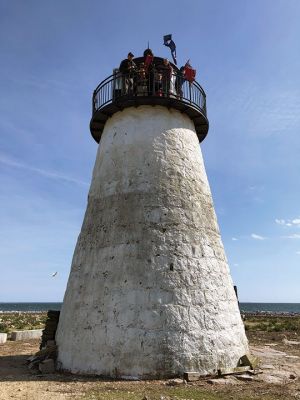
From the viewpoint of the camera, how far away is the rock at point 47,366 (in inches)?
416

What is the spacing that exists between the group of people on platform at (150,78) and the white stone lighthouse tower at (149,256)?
Answer: 4 cm

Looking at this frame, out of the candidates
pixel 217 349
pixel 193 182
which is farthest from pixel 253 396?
pixel 193 182

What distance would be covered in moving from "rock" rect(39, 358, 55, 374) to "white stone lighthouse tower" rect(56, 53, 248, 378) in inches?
18.1

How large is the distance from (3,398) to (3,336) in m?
12.0

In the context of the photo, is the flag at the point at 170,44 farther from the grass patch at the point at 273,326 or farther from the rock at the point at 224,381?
the grass patch at the point at 273,326

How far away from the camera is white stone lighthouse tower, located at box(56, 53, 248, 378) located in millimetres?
9672

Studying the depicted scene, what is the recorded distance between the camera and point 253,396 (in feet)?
26.6

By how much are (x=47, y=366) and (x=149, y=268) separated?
4161 mm

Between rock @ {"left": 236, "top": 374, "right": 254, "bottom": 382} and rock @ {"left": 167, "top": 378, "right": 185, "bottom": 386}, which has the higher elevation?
rock @ {"left": 236, "top": 374, "right": 254, "bottom": 382}

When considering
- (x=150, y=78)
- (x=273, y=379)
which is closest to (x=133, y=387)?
(x=273, y=379)

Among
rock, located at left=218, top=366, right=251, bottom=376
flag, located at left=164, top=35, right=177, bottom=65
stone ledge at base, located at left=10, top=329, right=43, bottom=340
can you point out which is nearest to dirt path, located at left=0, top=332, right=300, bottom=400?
rock, located at left=218, top=366, right=251, bottom=376

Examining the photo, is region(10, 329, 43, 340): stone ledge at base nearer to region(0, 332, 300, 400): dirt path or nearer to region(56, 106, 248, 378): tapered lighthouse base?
region(0, 332, 300, 400): dirt path

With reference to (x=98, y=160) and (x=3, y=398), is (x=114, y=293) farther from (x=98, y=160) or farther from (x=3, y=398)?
(x=98, y=160)

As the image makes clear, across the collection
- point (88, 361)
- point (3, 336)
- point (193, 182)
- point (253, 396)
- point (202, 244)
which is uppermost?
point (193, 182)
